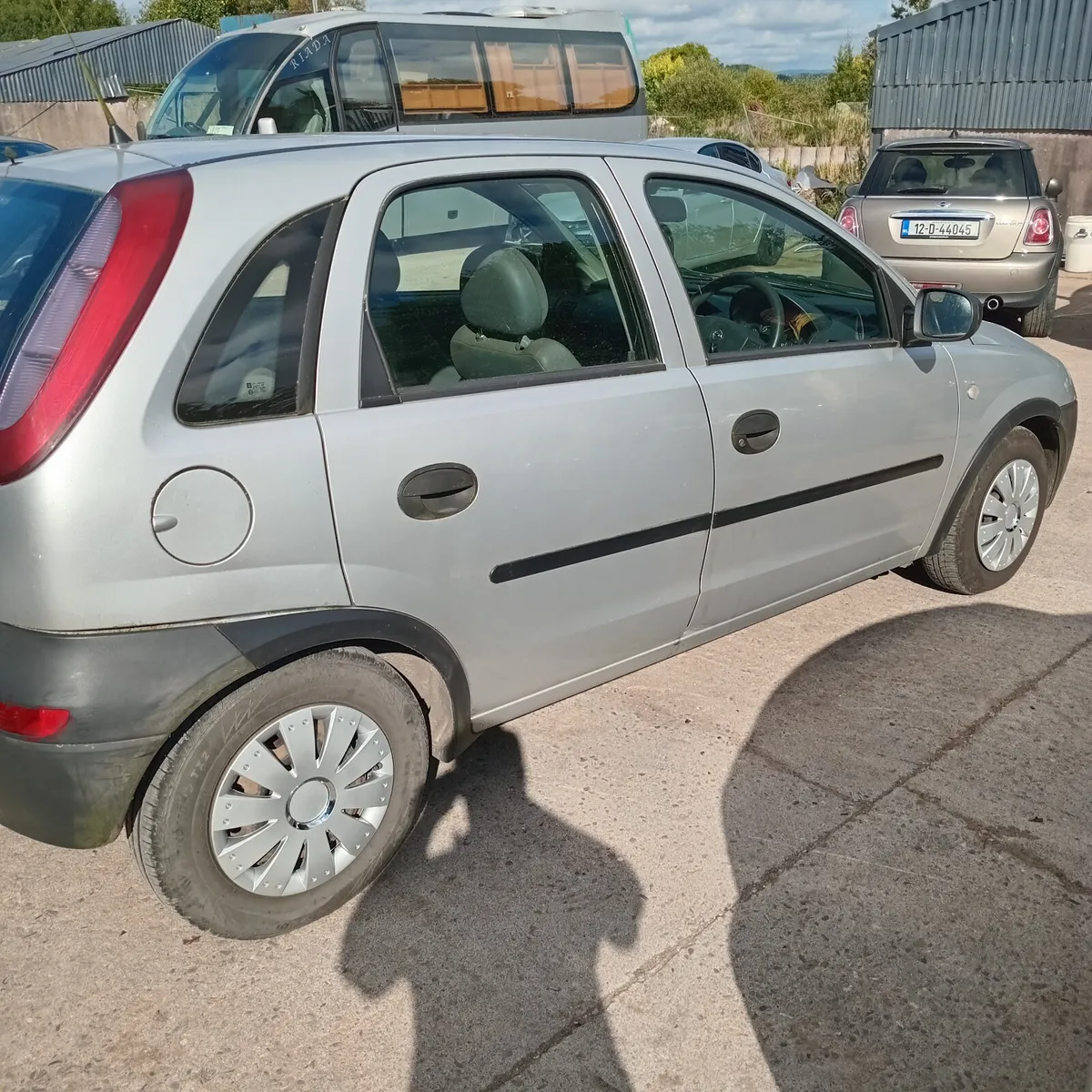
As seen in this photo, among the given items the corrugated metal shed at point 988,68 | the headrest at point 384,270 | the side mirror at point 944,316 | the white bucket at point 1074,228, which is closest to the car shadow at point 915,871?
the side mirror at point 944,316

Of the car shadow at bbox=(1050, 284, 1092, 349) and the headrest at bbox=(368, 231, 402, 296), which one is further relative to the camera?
the car shadow at bbox=(1050, 284, 1092, 349)

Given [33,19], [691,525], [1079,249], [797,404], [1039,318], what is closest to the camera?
[691,525]

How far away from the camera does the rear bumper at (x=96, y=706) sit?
215 cm

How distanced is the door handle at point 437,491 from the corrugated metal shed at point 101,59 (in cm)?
3914

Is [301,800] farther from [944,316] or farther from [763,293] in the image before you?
[944,316]

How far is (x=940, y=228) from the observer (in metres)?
9.23

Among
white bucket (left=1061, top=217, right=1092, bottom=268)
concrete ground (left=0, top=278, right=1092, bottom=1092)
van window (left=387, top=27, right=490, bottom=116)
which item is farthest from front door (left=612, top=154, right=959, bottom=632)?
white bucket (left=1061, top=217, right=1092, bottom=268)

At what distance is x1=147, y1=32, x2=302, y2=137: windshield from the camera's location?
10.4 m

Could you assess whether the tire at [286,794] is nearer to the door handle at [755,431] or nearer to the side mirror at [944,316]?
the door handle at [755,431]

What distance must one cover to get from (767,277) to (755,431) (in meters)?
0.82

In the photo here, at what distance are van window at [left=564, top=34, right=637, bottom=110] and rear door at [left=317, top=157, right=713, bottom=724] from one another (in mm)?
10930

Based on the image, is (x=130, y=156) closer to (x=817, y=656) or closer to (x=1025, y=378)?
(x=817, y=656)

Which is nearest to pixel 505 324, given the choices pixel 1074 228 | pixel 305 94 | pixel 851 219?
pixel 851 219

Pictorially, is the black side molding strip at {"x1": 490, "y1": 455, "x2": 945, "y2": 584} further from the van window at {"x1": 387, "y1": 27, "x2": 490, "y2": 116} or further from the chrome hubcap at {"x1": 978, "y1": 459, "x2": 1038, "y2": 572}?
the van window at {"x1": 387, "y1": 27, "x2": 490, "y2": 116}
